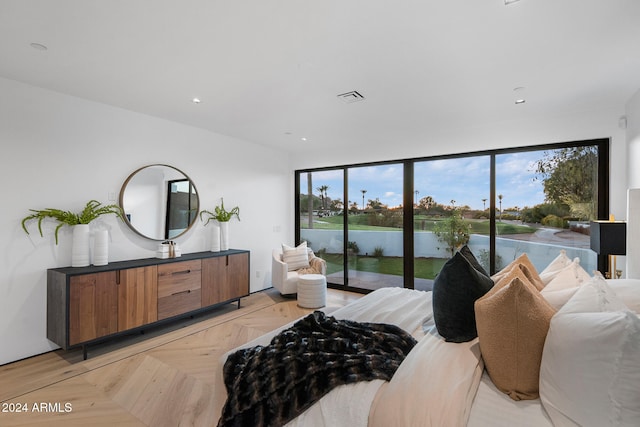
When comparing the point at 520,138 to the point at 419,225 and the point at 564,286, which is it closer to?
the point at 419,225

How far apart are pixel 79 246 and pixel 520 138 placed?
5312mm

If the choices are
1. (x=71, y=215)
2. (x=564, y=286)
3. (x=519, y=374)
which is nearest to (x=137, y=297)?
(x=71, y=215)

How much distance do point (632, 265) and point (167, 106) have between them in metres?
4.59

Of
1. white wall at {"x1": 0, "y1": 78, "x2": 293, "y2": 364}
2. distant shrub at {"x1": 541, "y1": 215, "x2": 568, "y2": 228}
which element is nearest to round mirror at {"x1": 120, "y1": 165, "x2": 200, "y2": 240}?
white wall at {"x1": 0, "y1": 78, "x2": 293, "y2": 364}

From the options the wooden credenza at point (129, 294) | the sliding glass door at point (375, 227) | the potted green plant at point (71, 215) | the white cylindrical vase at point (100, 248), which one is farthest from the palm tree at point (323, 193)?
the white cylindrical vase at point (100, 248)

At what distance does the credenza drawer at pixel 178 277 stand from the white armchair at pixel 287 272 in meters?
1.33

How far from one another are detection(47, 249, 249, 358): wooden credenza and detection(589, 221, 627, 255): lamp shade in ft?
13.4

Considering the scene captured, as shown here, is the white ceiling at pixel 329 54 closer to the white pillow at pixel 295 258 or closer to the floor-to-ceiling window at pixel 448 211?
the floor-to-ceiling window at pixel 448 211

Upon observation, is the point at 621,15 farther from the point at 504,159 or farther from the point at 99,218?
the point at 99,218

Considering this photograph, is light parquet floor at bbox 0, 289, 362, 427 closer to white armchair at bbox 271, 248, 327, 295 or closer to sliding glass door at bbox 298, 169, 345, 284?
white armchair at bbox 271, 248, 327, 295

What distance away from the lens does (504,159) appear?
403 cm

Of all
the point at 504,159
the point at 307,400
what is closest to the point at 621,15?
the point at 504,159

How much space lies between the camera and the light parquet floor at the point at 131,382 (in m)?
2.03

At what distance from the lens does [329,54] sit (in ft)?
7.47
